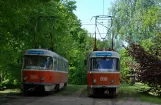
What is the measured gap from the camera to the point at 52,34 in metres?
32.1

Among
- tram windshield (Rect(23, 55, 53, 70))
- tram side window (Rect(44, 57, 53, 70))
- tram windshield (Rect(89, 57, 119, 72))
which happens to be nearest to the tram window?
tram windshield (Rect(89, 57, 119, 72))

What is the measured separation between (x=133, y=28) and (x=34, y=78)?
27.7m

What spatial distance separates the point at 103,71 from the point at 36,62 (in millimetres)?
4448

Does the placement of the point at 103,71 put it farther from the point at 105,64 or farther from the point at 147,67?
the point at 147,67

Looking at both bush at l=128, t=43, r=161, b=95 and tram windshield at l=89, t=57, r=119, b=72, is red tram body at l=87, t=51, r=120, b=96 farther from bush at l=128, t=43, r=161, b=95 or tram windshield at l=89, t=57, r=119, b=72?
bush at l=128, t=43, r=161, b=95

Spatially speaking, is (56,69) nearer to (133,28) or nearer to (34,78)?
(34,78)

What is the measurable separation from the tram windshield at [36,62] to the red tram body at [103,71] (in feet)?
9.53

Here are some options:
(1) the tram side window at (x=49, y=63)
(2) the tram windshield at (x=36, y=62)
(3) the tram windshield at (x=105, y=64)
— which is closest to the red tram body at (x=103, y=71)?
(3) the tram windshield at (x=105, y=64)

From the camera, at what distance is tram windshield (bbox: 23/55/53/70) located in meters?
22.8

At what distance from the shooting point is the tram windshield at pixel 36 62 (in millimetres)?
22828

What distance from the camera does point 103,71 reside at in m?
21.8

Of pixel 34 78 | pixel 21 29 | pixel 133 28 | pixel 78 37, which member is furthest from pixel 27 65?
pixel 78 37

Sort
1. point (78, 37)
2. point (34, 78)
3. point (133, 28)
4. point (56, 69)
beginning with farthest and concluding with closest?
point (78, 37), point (133, 28), point (56, 69), point (34, 78)

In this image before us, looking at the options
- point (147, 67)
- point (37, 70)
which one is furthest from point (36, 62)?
point (147, 67)
